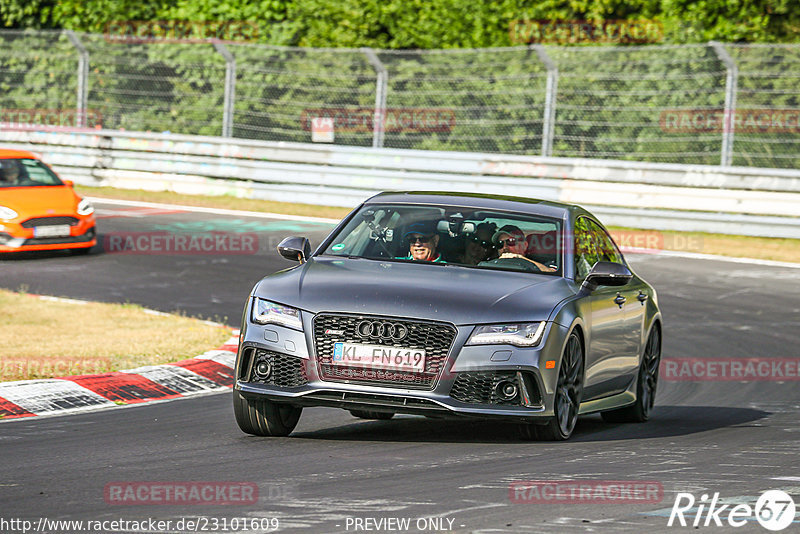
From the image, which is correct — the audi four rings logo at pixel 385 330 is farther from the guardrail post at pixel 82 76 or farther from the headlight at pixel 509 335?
the guardrail post at pixel 82 76

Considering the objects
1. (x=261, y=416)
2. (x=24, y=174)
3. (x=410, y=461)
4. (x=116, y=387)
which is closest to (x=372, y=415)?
(x=261, y=416)

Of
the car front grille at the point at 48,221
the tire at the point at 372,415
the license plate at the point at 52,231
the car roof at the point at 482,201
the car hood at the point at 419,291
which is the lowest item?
the tire at the point at 372,415

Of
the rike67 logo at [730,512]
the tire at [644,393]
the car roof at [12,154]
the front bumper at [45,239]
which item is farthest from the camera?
the car roof at [12,154]

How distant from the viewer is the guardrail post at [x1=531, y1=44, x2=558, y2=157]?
2261 centimetres

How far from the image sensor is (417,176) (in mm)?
23359

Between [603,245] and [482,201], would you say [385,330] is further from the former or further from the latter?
[603,245]

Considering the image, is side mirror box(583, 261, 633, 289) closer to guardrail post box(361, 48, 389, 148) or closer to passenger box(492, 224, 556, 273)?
passenger box(492, 224, 556, 273)

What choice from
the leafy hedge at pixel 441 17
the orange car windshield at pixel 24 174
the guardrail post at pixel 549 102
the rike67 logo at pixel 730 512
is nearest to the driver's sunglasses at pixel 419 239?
the rike67 logo at pixel 730 512

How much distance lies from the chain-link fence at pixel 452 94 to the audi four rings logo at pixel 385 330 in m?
14.6

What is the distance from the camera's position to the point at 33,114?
94.4 ft

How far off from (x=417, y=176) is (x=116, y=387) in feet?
44.6

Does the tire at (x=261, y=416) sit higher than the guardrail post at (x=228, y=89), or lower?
lower

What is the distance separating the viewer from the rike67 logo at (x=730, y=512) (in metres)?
6.13

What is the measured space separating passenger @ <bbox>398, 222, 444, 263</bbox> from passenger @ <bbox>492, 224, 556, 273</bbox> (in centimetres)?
38
